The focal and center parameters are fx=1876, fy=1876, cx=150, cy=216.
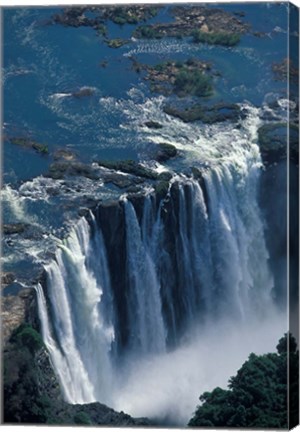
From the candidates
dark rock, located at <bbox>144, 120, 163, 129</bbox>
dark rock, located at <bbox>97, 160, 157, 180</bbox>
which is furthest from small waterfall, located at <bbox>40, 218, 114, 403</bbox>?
dark rock, located at <bbox>144, 120, 163, 129</bbox>

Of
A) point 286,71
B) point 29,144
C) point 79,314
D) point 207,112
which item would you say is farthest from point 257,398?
point 29,144

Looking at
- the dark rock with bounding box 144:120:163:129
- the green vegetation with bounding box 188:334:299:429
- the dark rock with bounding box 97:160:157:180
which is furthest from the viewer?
the dark rock with bounding box 144:120:163:129

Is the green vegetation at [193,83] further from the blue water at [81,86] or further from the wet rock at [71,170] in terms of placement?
the wet rock at [71,170]

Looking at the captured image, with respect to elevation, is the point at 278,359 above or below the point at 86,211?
below

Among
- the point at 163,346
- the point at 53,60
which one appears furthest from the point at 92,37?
the point at 163,346

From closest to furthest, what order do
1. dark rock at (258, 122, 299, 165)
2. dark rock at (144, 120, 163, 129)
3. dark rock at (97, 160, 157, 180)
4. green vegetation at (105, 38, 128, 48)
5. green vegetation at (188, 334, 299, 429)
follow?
1. green vegetation at (188, 334, 299, 429)
2. dark rock at (258, 122, 299, 165)
3. dark rock at (97, 160, 157, 180)
4. dark rock at (144, 120, 163, 129)
5. green vegetation at (105, 38, 128, 48)

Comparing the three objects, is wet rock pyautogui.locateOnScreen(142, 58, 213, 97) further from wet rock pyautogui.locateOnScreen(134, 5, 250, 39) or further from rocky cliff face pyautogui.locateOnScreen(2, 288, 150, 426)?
rocky cliff face pyautogui.locateOnScreen(2, 288, 150, 426)

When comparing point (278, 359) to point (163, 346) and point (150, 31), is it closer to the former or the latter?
point (163, 346)
